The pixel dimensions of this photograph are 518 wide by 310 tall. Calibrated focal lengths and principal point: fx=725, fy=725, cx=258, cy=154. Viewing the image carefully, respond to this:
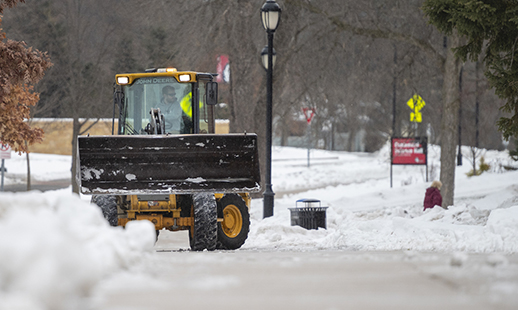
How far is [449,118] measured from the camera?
1848 centimetres

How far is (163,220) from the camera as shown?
10.1m

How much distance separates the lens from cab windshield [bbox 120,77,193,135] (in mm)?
11508

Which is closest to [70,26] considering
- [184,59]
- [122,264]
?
[184,59]

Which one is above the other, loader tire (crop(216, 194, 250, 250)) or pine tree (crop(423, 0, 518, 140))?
pine tree (crop(423, 0, 518, 140))

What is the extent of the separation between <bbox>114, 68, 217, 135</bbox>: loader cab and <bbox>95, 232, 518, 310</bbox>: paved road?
5554mm

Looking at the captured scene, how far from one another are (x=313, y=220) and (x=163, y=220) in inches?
170

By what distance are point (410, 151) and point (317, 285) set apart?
2076cm

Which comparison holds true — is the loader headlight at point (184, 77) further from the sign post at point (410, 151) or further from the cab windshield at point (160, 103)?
the sign post at point (410, 151)

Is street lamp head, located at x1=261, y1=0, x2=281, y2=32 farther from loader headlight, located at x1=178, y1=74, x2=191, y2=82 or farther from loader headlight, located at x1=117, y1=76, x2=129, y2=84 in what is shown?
loader headlight, located at x1=117, y1=76, x2=129, y2=84

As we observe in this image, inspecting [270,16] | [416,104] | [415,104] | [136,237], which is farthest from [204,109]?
[416,104]

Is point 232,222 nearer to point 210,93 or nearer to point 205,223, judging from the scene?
point 205,223

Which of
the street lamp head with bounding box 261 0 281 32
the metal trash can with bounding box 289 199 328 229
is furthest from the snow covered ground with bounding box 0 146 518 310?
the street lamp head with bounding box 261 0 281 32

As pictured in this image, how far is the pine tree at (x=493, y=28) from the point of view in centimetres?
1122

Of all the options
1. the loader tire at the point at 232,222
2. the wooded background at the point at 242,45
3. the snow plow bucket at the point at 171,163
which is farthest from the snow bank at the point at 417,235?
the wooded background at the point at 242,45
